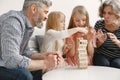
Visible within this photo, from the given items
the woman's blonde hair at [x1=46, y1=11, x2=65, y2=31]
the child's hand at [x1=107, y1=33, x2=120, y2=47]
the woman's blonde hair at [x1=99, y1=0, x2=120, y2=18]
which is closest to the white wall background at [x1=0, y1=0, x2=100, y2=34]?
the woman's blonde hair at [x1=46, y1=11, x2=65, y2=31]

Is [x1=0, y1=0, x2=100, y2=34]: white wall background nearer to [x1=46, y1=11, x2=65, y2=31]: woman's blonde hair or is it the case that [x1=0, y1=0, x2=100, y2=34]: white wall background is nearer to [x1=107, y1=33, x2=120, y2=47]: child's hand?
[x1=46, y1=11, x2=65, y2=31]: woman's blonde hair

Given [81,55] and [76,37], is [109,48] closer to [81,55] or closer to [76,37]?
[76,37]

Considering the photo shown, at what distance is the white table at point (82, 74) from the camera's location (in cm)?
173

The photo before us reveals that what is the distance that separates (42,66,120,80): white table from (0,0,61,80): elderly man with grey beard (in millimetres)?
123

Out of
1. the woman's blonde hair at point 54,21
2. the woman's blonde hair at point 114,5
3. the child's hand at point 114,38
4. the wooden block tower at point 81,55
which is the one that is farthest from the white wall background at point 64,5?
the wooden block tower at point 81,55

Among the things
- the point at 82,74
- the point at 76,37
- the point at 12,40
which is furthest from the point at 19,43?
the point at 76,37

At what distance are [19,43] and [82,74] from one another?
1.56ft

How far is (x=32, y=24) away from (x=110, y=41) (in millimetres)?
1106

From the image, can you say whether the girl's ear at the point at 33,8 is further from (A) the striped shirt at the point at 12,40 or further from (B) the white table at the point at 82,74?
(B) the white table at the point at 82,74

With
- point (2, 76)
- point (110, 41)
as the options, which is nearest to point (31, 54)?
Result: point (2, 76)

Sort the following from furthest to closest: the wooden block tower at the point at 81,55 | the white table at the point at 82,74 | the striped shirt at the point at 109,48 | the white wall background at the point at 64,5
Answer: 1. the white wall background at the point at 64,5
2. the striped shirt at the point at 109,48
3. the wooden block tower at the point at 81,55
4. the white table at the point at 82,74

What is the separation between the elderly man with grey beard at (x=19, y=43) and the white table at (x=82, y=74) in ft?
0.40

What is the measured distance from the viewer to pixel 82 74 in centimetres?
183

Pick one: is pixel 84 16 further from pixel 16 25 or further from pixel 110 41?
pixel 16 25
